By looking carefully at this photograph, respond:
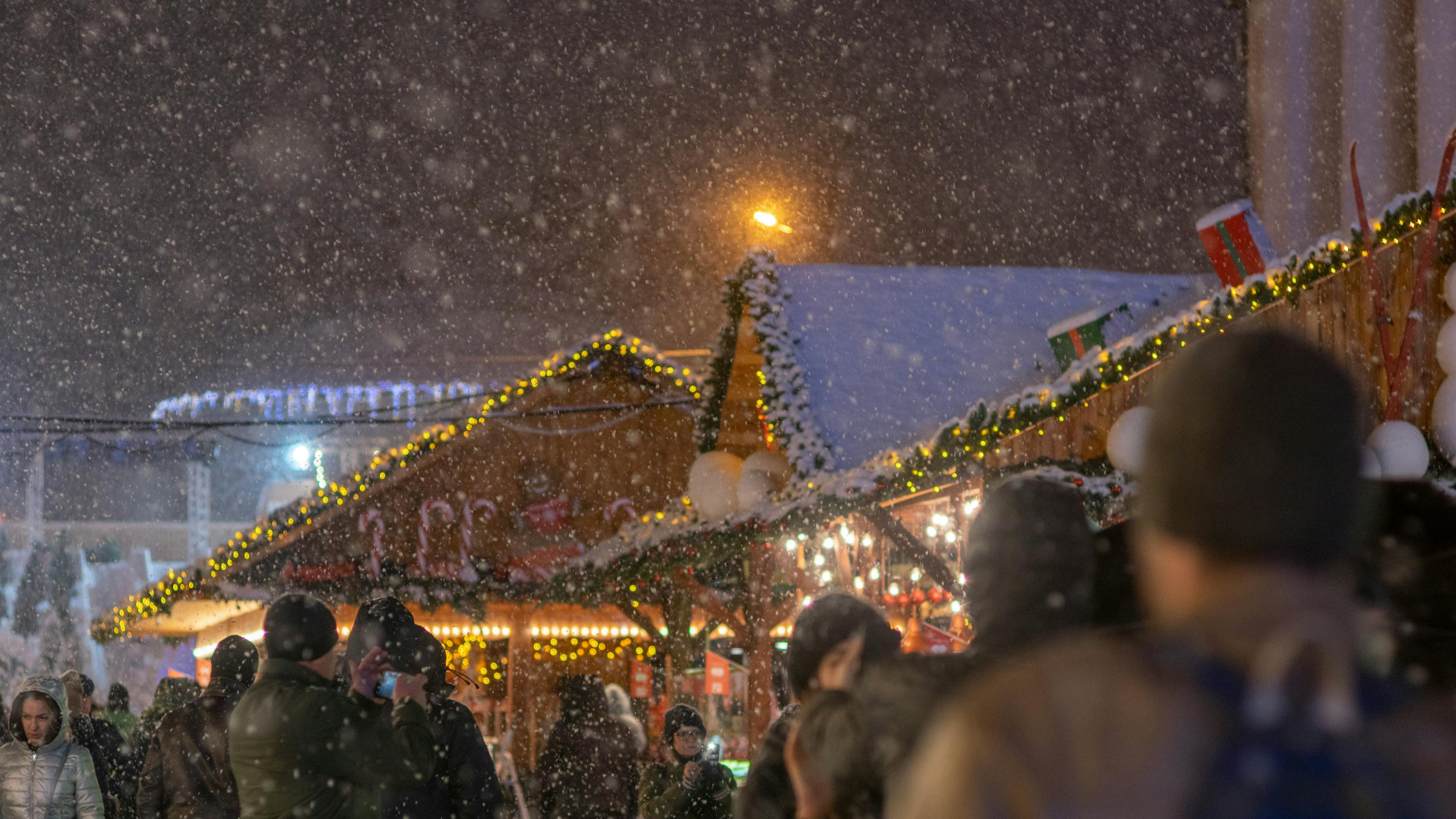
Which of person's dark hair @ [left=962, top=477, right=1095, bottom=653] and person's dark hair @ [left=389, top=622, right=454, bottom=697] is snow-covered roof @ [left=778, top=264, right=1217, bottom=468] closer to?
person's dark hair @ [left=389, top=622, right=454, bottom=697]

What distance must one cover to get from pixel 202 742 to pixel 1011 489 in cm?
476

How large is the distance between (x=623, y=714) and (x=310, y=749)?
17.5 feet

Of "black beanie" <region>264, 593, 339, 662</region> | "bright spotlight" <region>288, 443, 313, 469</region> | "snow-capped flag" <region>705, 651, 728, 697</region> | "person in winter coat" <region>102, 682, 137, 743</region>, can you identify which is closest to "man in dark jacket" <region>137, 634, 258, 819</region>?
"black beanie" <region>264, 593, 339, 662</region>

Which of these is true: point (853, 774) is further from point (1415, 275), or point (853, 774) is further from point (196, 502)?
point (196, 502)

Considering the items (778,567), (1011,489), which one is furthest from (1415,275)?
(778,567)

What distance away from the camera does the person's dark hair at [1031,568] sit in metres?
2.24

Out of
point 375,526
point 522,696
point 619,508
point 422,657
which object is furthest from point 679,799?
point 375,526

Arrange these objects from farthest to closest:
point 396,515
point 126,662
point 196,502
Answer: point 196,502 < point 126,662 < point 396,515

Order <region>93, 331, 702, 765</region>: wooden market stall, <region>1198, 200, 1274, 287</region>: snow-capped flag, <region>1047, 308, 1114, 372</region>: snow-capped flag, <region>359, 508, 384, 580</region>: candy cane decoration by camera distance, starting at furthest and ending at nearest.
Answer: <region>359, 508, 384, 580</region>: candy cane decoration
<region>93, 331, 702, 765</region>: wooden market stall
<region>1047, 308, 1114, 372</region>: snow-capped flag
<region>1198, 200, 1274, 287</region>: snow-capped flag

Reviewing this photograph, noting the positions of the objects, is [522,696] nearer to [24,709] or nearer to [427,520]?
[427,520]

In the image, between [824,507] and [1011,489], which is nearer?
[1011,489]

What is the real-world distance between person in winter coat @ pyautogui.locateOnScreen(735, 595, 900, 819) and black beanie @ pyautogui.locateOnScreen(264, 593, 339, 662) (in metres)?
1.92

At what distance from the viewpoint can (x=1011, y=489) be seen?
2344 mm

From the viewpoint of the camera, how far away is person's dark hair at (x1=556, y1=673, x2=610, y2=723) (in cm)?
700
